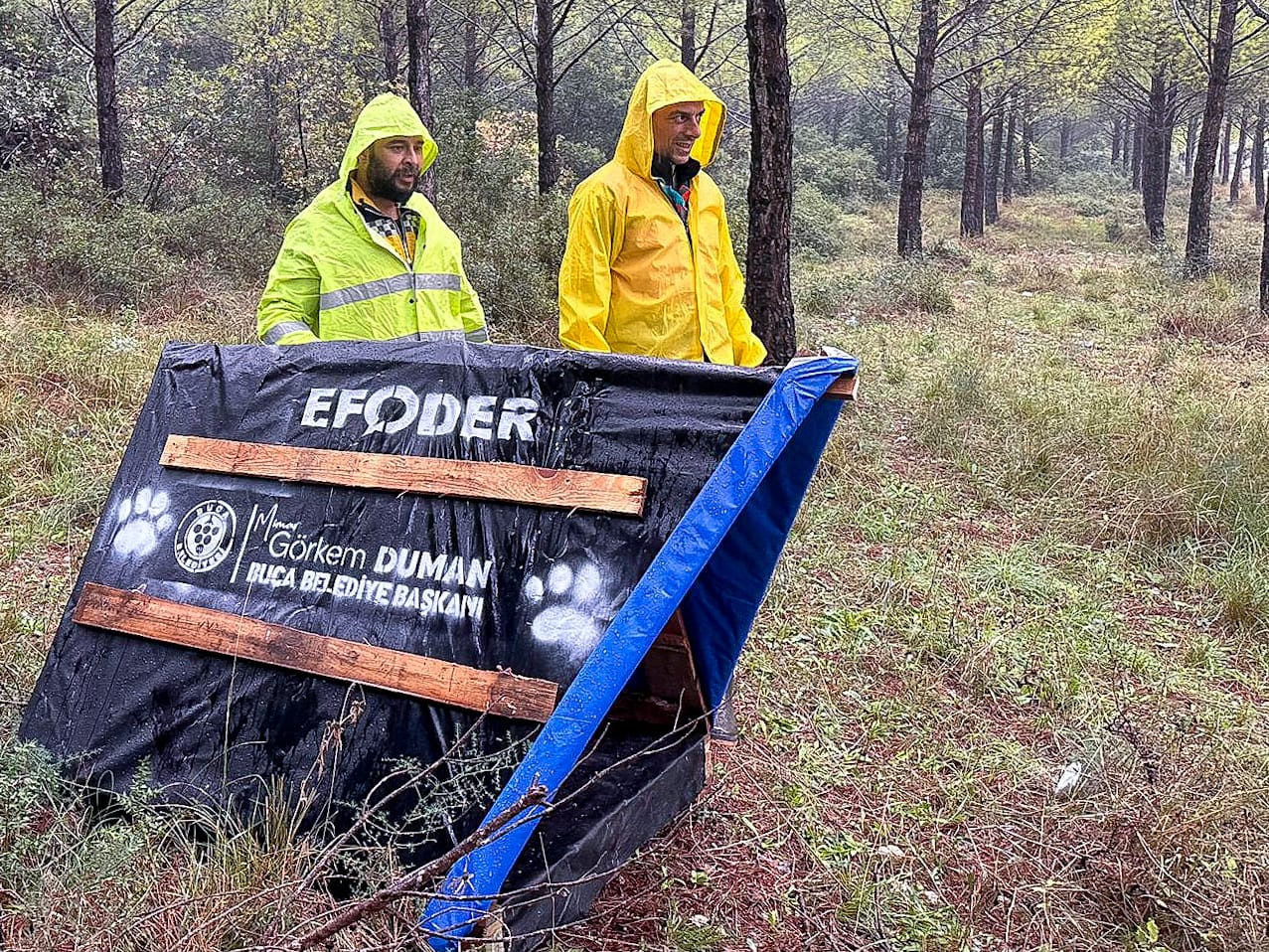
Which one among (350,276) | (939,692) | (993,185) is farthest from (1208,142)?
(350,276)

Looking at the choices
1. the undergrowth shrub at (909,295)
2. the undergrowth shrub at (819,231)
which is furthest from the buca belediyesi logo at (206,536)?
the undergrowth shrub at (819,231)

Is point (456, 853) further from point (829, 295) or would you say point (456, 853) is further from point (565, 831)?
point (829, 295)

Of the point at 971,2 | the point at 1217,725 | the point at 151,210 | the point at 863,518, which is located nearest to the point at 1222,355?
the point at 863,518

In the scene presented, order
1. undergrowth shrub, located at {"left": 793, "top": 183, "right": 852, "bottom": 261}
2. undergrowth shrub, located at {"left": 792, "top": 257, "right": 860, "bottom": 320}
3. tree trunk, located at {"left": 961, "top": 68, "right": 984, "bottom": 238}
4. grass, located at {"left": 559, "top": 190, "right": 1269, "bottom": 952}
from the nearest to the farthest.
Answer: grass, located at {"left": 559, "top": 190, "right": 1269, "bottom": 952} < undergrowth shrub, located at {"left": 792, "top": 257, "right": 860, "bottom": 320} < undergrowth shrub, located at {"left": 793, "top": 183, "right": 852, "bottom": 261} < tree trunk, located at {"left": 961, "top": 68, "right": 984, "bottom": 238}

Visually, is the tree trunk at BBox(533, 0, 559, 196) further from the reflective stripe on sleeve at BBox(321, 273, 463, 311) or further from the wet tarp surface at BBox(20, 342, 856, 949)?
the wet tarp surface at BBox(20, 342, 856, 949)

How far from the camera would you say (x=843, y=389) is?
8.23 feet

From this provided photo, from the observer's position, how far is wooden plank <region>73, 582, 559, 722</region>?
2.44 metres

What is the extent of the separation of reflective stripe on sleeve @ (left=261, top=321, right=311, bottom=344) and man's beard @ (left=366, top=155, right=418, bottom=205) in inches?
23.9

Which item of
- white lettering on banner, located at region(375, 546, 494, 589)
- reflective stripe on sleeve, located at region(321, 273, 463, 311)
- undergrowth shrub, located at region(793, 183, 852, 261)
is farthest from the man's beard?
undergrowth shrub, located at region(793, 183, 852, 261)

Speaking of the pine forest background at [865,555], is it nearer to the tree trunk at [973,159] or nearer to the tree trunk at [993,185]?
the tree trunk at [973,159]

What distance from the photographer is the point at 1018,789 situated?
355cm

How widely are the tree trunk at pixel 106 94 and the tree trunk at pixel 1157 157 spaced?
19.5 m

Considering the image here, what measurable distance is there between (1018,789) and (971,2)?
17340 mm

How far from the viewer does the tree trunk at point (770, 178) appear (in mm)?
6719
